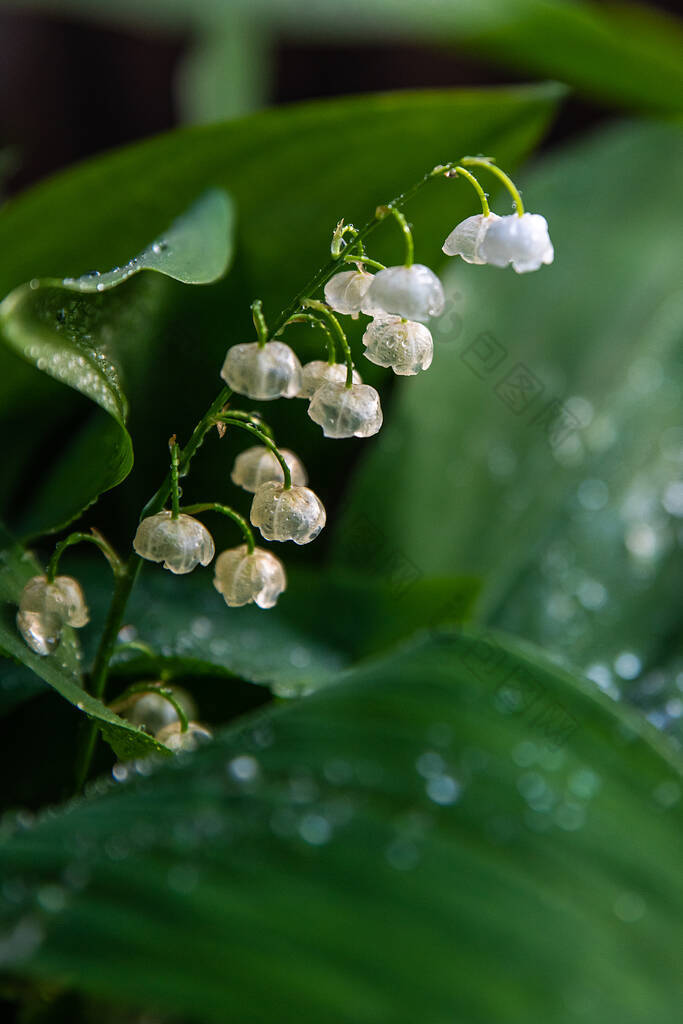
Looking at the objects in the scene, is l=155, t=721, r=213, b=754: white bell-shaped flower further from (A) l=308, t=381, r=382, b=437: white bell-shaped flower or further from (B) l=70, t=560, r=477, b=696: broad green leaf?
(A) l=308, t=381, r=382, b=437: white bell-shaped flower

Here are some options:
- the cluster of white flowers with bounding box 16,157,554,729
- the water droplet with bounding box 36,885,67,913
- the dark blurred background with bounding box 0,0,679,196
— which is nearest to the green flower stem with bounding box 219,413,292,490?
the cluster of white flowers with bounding box 16,157,554,729

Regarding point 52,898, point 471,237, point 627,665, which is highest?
point 471,237

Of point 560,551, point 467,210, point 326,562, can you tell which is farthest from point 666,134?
point 326,562

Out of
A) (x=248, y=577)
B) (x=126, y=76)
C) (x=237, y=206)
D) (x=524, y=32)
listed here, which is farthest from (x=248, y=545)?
(x=126, y=76)

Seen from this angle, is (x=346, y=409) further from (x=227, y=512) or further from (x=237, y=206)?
(x=237, y=206)

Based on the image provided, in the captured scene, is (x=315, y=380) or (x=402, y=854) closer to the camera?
(x=402, y=854)

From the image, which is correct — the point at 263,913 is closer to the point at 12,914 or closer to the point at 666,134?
the point at 12,914

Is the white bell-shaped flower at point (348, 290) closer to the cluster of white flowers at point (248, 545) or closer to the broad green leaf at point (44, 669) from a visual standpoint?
the cluster of white flowers at point (248, 545)
